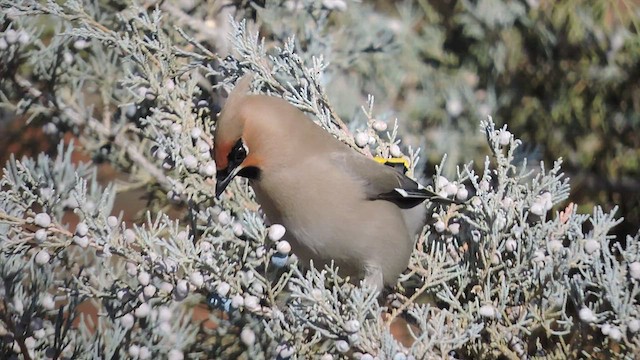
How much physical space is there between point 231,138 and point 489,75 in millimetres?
1224

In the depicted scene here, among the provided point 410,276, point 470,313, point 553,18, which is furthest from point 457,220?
point 553,18

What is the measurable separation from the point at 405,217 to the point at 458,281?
1.05ft

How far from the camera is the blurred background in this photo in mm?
2514

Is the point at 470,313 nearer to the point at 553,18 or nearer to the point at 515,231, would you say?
the point at 515,231

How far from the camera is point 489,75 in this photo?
2.76m

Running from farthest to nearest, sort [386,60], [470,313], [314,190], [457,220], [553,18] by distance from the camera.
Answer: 1. [386,60]
2. [553,18]
3. [314,190]
4. [457,220]
5. [470,313]

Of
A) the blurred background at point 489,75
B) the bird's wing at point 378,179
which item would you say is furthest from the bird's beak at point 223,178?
the blurred background at point 489,75

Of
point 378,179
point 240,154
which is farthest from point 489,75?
point 240,154

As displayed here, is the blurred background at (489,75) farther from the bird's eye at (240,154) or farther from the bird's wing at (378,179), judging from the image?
the bird's eye at (240,154)

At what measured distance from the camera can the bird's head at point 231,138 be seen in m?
1.77

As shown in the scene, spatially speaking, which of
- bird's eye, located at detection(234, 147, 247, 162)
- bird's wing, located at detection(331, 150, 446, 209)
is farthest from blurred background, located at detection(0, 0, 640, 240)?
bird's eye, located at detection(234, 147, 247, 162)

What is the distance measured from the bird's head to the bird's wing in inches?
9.7

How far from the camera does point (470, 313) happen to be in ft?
5.16

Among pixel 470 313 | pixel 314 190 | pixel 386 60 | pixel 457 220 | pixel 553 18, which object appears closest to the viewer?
pixel 470 313
